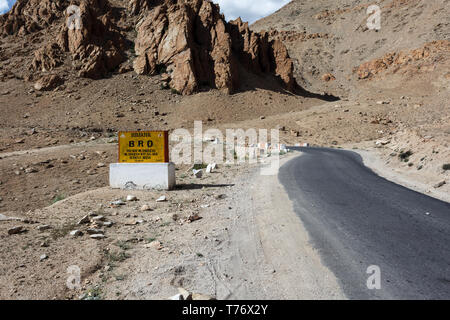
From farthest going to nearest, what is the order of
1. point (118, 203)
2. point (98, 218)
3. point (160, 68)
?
point (160, 68)
point (118, 203)
point (98, 218)

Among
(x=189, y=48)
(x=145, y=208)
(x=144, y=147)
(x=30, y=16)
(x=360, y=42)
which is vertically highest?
(x=360, y=42)

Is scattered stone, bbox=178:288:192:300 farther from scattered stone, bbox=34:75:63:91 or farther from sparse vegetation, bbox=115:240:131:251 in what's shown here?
scattered stone, bbox=34:75:63:91

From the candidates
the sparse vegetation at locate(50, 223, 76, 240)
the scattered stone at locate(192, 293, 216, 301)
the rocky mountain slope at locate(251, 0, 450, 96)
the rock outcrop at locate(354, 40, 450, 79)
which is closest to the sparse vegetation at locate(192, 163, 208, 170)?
the sparse vegetation at locate(50, 223, 76, 240)

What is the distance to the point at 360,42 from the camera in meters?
83.4

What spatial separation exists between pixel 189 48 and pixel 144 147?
1571 inches

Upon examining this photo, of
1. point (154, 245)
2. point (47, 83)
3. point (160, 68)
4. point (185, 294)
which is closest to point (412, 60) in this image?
point (160, 68)

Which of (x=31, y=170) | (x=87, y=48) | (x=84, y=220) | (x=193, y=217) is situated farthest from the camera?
(x=87, y=48)

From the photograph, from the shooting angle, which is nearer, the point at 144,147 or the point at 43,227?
the point at 43,227

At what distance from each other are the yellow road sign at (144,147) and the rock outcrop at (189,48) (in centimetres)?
3714

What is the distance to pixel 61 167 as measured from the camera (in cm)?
1738

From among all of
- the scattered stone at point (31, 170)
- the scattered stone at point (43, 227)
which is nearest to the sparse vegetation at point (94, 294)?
the scattered stone at point (43, 227)

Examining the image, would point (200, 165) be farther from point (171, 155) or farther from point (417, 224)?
point (417, 224)

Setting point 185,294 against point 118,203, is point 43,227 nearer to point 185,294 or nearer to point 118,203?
point 118,203

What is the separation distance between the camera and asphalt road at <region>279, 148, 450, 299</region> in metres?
3.86
